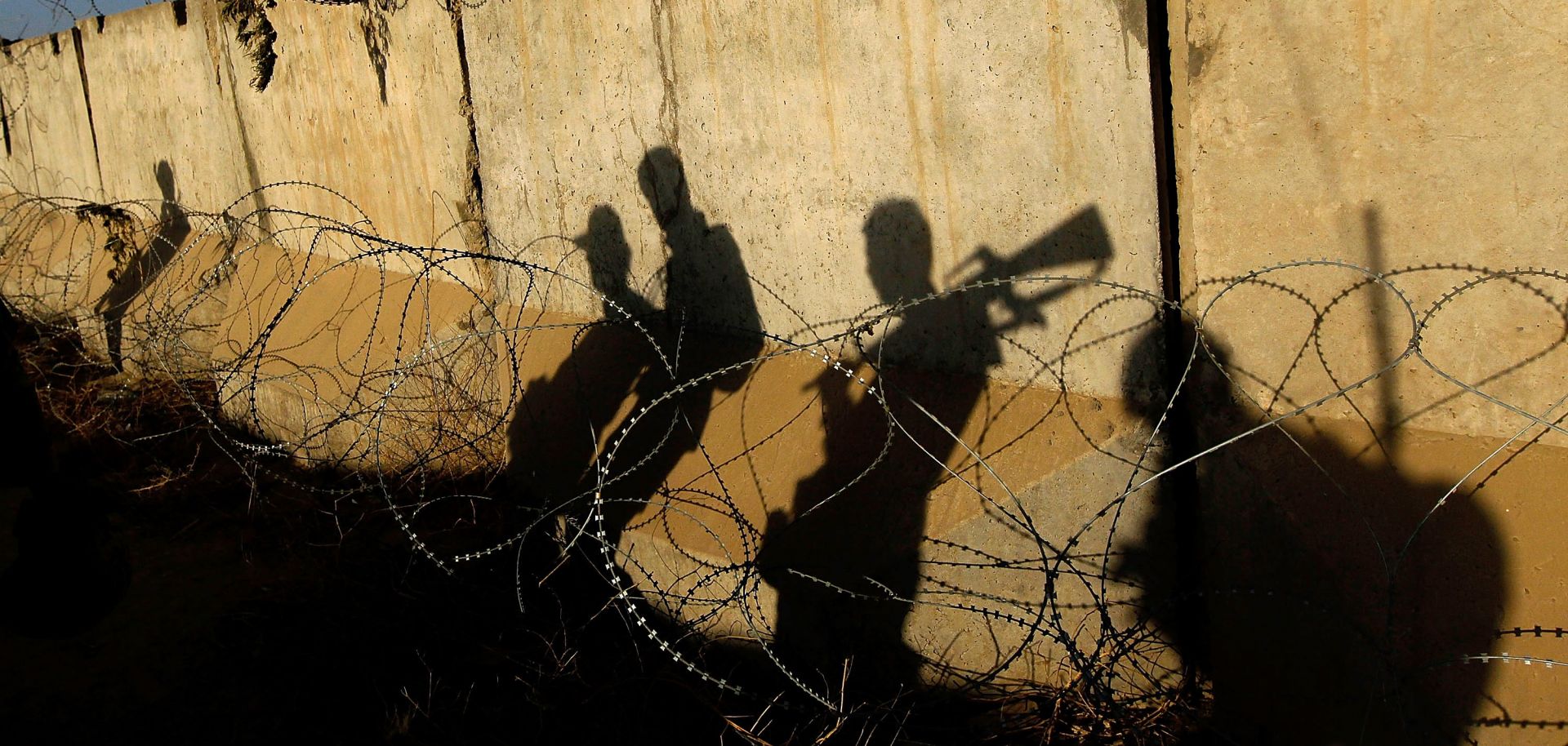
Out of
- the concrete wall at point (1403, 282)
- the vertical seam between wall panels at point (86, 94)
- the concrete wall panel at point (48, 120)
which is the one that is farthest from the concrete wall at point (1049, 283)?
the concrete wall panel at point (48, 120)

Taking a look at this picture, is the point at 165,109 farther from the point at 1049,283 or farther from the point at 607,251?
the point at 1049,283

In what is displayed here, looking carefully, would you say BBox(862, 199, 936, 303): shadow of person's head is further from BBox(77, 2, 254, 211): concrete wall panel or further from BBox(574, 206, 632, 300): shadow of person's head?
BBox(77, 2, 254, 211): concrete wall panel

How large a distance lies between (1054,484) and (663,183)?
6.63 feet

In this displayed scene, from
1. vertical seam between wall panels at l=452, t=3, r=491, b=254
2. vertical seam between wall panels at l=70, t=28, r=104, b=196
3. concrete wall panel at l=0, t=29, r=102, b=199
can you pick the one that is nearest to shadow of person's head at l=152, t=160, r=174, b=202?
vertical seam between wall panels at l=70, t=28, r=104, b=196

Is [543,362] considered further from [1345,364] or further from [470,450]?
[1345,364]

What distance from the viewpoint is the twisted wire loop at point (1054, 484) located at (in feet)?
9.01

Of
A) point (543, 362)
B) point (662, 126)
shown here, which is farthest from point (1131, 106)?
point (543, 362)

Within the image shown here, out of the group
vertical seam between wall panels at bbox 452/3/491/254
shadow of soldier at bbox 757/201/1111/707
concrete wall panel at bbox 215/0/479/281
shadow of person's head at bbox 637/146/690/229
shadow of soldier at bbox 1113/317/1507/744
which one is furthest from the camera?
concrete wall panel at bbox 215/0/479/281

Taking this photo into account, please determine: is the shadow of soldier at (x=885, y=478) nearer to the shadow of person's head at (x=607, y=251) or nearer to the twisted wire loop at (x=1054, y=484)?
the twisted wire loop at (x=1054, y=484)

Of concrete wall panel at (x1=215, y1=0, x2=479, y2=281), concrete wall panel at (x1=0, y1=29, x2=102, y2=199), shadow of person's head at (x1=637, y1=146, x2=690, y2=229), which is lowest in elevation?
shadow of person's head at (x1=637, y1=146, x2=690, y2=229)

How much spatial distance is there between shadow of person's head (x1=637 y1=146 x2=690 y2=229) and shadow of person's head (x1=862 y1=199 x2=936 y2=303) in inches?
37.5

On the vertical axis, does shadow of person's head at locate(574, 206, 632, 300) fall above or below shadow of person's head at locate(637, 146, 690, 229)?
below

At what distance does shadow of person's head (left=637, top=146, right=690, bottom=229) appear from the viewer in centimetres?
453

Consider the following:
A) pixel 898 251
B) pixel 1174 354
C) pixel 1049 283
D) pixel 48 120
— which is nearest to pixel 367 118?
pixel 898 251
